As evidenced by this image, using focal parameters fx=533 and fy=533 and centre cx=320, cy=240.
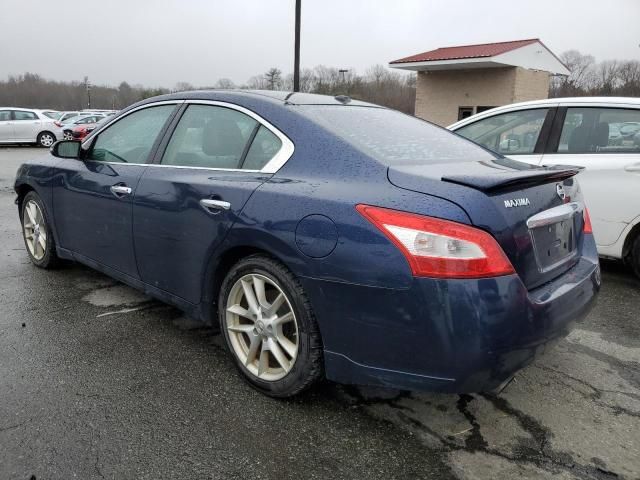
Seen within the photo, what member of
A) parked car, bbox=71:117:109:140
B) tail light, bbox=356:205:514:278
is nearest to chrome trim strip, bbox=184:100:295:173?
tail light, bbox=356:205:514:278

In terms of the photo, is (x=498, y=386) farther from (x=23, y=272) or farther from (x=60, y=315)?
(x=23, y=272)

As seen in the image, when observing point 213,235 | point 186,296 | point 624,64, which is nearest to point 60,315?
point 186,296

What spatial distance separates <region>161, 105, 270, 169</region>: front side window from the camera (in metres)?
2.82

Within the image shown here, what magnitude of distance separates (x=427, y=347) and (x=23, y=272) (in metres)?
3.98

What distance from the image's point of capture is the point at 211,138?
119 inches

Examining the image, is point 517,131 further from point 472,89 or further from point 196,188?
point 472,89

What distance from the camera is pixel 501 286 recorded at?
2.01 m

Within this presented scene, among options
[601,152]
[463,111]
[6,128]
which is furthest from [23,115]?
[601,152]

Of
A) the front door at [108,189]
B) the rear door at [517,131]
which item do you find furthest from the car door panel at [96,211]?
the rear door at [517,131]

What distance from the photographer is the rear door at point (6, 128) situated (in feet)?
69.7

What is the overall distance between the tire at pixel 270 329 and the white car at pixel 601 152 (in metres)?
3.15

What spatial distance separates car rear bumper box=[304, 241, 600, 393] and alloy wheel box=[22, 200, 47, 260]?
321 cm

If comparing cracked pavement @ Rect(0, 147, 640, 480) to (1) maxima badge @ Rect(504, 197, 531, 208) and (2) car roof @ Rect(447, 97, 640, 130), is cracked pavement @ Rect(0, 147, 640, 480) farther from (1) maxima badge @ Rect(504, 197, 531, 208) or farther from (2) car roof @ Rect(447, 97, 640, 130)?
(2) car roof @ Rect(447, 97, 640, 130)

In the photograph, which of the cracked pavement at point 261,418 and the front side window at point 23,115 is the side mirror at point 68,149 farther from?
the front side window at point 23,115
